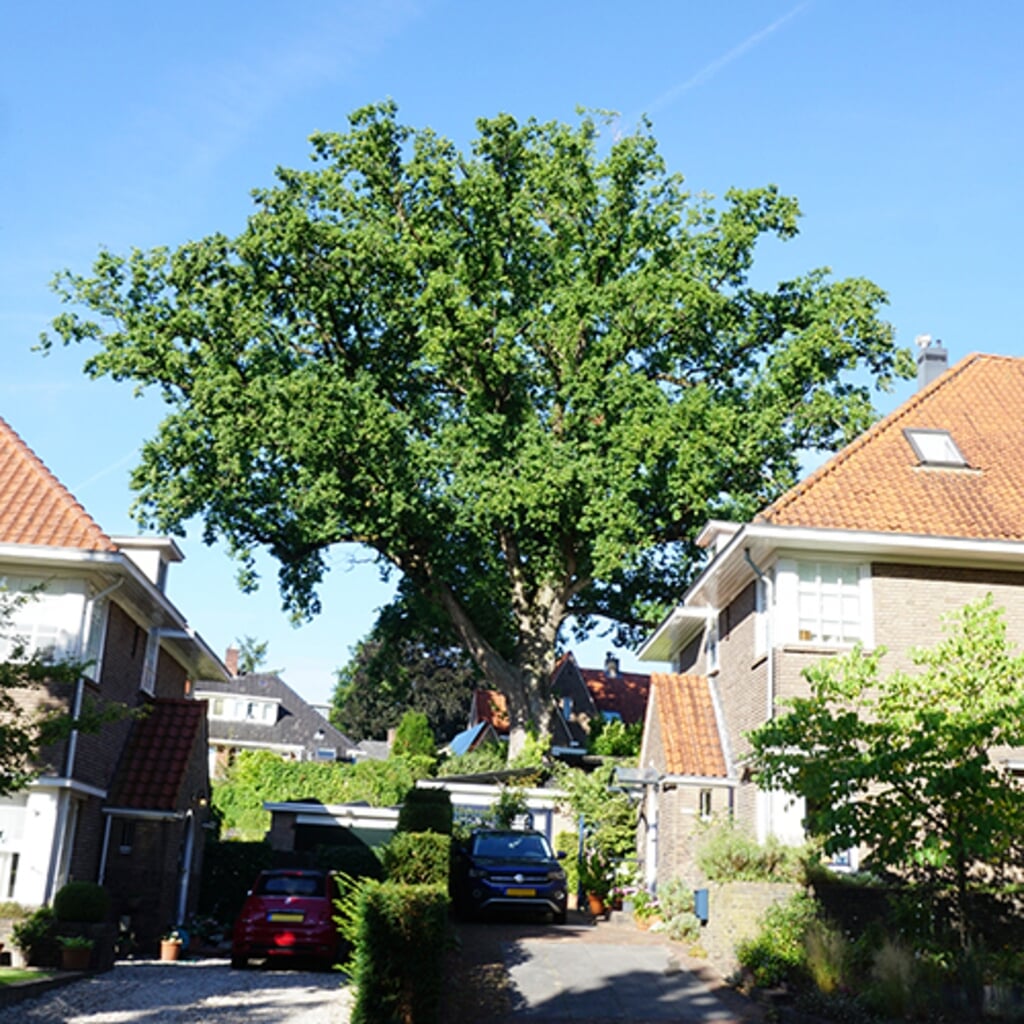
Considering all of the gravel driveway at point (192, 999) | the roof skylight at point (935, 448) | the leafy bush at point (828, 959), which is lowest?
the gravel driveway at point (192, 999)

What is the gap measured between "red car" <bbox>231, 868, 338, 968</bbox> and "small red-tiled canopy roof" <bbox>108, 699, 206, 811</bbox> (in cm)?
352

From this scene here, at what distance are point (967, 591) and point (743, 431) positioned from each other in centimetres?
1105

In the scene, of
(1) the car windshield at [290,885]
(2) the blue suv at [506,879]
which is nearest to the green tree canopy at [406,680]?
(2) the blue suv at [506,879]

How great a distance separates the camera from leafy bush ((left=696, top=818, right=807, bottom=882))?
1669cm

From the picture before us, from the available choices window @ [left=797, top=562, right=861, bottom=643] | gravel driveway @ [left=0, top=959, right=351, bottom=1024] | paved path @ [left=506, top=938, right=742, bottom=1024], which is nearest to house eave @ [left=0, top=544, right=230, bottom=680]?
gravel driveway @ [left=0, top=959, right=351, bottom=1024]

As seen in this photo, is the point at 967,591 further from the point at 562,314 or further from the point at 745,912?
the point at 562,314

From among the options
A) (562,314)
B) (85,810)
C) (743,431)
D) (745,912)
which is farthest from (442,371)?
(745,912)

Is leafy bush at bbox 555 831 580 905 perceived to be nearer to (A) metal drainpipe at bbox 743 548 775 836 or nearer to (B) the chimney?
(A) metal drainpipe at bbox 743 548 775 836

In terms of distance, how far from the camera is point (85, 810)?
20.1 m

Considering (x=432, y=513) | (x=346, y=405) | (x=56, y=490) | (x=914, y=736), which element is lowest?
(x=914, y=736)

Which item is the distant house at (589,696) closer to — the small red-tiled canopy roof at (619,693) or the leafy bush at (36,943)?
the small red-tiled canopy roof at (619,693)

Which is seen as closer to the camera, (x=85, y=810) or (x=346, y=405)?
(x=85, y=810)

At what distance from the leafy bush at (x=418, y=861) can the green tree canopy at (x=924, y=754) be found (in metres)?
4.06

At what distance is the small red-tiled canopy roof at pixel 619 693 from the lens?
175 feet
